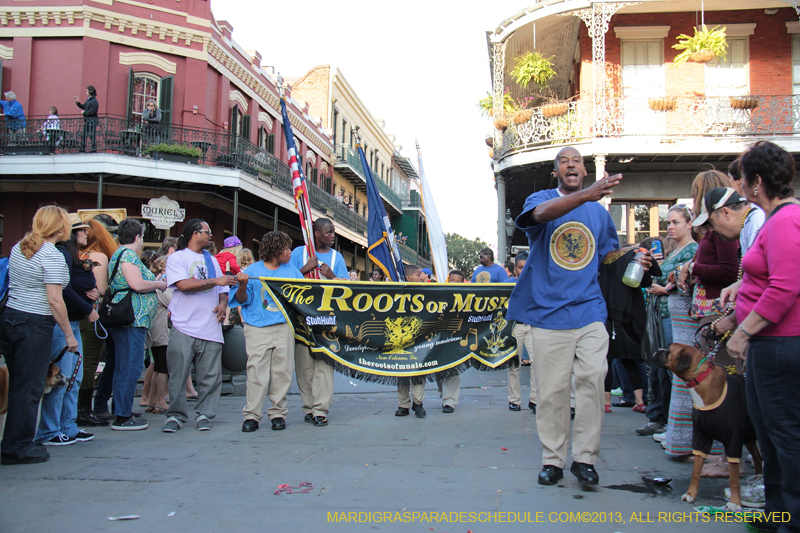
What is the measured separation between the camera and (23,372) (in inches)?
173

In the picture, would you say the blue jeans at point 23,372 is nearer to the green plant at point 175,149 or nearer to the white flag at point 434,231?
the white flag at point 434,231

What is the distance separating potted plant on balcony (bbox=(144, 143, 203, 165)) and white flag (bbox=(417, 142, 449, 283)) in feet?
36.3

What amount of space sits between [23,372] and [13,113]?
15170 millimetres

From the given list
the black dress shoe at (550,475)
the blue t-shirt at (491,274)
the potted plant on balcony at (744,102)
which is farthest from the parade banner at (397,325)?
the potted plant on balcony at (744,102)

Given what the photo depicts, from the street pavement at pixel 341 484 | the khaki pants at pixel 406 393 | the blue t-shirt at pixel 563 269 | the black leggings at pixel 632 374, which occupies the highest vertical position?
the blue t-shirt at pixel 563 269

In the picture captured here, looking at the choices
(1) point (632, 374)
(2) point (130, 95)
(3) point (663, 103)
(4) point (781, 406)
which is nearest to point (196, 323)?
(1) point (632, 374)

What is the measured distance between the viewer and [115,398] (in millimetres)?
5730

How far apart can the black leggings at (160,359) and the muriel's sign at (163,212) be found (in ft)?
36.3

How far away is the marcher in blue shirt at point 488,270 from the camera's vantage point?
828cm

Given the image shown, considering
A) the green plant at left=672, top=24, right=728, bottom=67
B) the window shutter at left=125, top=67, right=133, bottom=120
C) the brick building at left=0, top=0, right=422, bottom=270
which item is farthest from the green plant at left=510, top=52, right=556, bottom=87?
the window shutter at left=125, top=67, right=133, bottom=120

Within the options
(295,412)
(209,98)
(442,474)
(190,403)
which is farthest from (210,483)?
(209,98)

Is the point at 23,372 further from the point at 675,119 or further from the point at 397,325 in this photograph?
the point at 675,119

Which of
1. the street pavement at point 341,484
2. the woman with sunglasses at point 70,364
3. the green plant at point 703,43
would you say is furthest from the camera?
the green plant at point 703,43

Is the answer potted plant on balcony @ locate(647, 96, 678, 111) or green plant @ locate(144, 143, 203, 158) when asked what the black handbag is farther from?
potted plant on balcony @ locate(647, 96, 678, 111)
